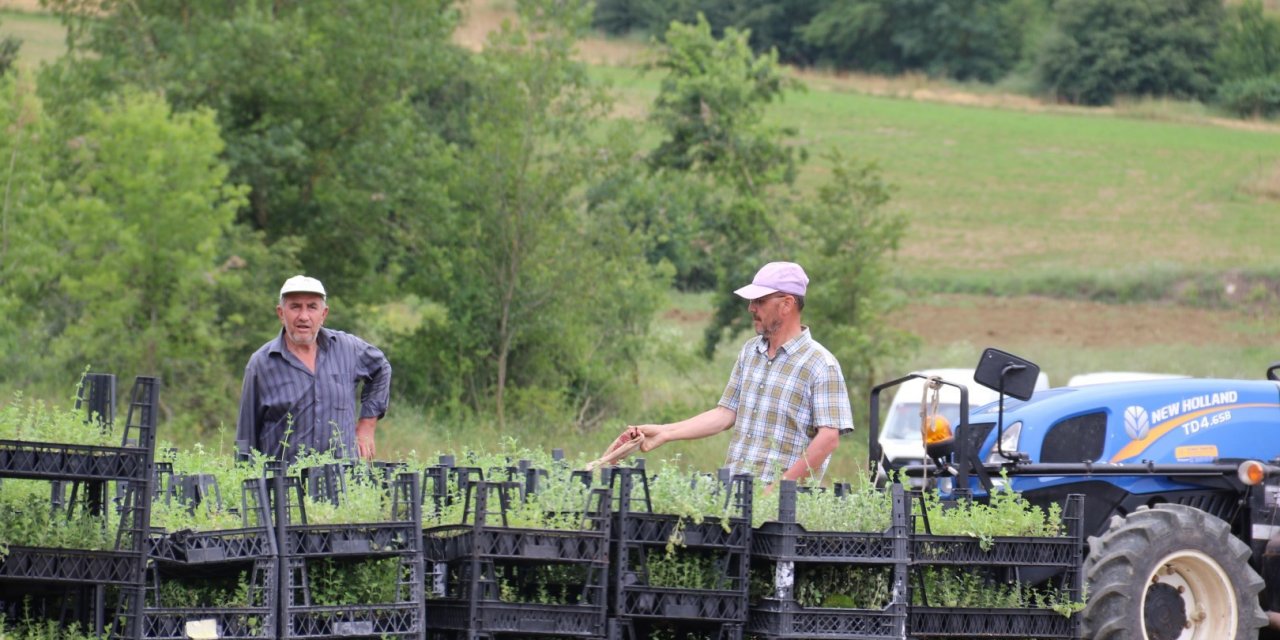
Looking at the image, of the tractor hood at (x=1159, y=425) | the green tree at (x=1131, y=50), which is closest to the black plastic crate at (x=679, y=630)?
the tractor hood at (x=1159, y=425)

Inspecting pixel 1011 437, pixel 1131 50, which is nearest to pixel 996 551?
pixel 1011 437

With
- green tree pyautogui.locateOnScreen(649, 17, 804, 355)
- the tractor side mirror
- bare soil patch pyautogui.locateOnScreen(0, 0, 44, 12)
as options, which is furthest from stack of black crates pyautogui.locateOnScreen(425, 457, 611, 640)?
bare soil patch pyautogui.locateOnScreen(0, 0, 44, 12)

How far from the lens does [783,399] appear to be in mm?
7500

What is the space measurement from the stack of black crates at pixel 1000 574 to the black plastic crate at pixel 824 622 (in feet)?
0.82

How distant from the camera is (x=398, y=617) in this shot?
226 inches

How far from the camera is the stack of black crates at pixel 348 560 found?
5.65 meters

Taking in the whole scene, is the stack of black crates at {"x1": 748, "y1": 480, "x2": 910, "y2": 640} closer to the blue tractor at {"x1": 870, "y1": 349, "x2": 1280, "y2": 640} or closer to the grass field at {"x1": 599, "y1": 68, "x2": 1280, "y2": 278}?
the blue tractor at {"x1": 870, "y1": 349, "x2": 1280, "y2": 640}

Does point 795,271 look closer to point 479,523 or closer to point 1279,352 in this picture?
point 479,523

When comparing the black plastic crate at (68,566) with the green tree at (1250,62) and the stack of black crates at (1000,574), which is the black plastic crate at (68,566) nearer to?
the stack of black crates at (1000,574)

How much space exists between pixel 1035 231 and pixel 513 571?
5588 centimetres

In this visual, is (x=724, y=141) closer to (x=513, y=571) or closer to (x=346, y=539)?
(x=513, y=571)

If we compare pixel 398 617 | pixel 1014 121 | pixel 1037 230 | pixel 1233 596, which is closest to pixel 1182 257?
pixel 1037 230

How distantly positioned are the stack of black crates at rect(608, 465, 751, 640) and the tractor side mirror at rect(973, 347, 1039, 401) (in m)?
2.15

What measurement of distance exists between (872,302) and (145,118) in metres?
11.6
